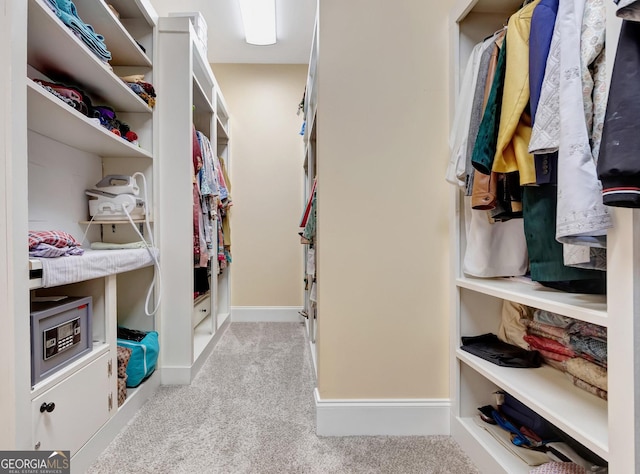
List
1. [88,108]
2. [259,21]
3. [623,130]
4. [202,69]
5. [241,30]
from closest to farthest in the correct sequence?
1. [623,130]
2. [88,108]
3. [202,69]
4. [259,21]
5. [241,30]

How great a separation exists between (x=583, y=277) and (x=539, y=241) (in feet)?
0.44

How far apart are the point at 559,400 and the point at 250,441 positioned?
108 centimetres

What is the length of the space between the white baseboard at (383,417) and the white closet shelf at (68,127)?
1.40 meters

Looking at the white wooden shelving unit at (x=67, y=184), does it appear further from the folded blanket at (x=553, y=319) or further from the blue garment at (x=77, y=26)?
the folded blanket at (x=553, y=319)

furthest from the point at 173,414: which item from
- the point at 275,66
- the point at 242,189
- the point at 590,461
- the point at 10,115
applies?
the point at 275,66

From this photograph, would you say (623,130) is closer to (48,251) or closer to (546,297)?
(546,297)

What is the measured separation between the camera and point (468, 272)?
1.30 m

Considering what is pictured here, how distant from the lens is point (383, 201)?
1.42 metres

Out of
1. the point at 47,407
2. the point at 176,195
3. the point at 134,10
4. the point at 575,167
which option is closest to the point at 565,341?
the point at 575,167

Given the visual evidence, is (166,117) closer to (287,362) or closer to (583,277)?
(287,362)

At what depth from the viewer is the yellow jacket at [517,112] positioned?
940 millimetres

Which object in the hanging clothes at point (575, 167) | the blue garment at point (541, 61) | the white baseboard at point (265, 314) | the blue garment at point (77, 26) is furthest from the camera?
the white baseboard at point (265, 314)

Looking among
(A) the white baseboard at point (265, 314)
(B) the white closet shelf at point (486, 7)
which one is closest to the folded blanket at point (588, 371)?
(B) the white closet shelf at point (486, 7)

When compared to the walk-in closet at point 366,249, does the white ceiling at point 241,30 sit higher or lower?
higher
